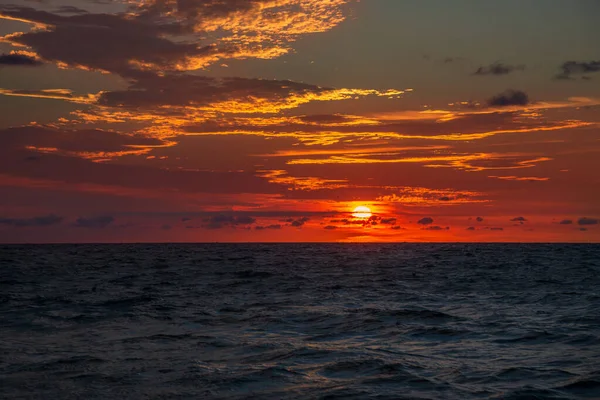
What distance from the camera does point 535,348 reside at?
22.4 metres

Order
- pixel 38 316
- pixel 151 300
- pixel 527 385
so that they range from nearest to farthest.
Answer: pixel 527 385 → pixel 38 316 → pixel 151 300

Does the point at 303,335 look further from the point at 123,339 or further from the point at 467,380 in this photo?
the point at 467,380

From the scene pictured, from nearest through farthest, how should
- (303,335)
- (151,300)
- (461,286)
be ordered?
(303,335)
(151,300)
(461,286)

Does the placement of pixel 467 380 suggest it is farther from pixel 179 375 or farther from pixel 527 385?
pixel 179 375

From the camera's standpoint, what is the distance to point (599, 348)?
22172mm

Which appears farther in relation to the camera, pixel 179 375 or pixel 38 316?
pixel 38 316

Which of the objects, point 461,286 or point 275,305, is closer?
point 275,305

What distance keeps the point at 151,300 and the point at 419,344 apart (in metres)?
19.9

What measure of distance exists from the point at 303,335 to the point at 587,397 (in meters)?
11.9

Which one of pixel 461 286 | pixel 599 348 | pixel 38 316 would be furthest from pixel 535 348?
pixel 461 286

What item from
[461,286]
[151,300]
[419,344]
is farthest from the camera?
[461,286]

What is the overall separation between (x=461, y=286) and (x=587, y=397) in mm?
33632

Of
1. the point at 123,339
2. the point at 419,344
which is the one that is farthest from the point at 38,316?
the point at 419,344

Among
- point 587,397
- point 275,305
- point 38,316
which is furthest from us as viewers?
point 275,305
